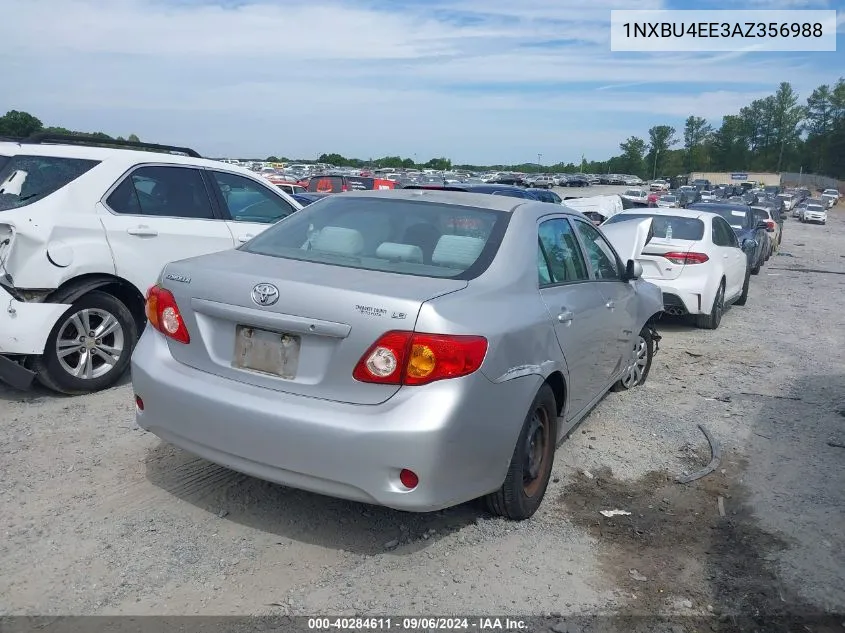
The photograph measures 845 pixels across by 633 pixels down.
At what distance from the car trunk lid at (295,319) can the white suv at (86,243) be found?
6.60 ft

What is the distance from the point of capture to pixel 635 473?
466 cm

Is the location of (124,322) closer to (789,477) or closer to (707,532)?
(707,532)

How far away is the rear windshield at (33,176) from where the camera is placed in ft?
17.2

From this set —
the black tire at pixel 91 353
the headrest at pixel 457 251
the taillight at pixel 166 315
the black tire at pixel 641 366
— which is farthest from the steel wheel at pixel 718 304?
the taillight at pixel 166 315

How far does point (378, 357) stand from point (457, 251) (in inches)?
36.7

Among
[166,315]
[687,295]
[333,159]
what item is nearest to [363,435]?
[166,315]

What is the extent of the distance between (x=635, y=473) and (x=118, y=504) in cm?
301

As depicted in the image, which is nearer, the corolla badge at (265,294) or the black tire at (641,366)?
the corolla badge at (265,294)

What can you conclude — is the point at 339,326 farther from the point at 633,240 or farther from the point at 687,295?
the point at 687,295

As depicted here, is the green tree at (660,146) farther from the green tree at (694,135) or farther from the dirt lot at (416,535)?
the dirt lot at (416,535)

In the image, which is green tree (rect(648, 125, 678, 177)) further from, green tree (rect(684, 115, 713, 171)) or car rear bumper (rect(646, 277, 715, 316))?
→ car rear bumper (rect(646, 277, 715, 316))

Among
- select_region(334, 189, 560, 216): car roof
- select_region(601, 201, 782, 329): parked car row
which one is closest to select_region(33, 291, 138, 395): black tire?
select_region(334, 189, 560, 216): car roof

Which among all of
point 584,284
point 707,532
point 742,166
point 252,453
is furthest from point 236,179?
point 742,166

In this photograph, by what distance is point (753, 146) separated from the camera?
148000 mm
